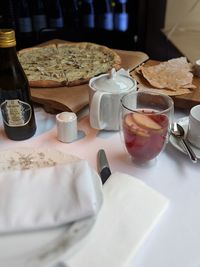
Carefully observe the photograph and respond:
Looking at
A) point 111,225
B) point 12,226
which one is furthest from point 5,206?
point 111,225

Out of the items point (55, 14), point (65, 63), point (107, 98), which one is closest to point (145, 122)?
point (107, 98)

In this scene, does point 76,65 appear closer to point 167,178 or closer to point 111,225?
point 167,178

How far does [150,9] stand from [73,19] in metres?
0.53

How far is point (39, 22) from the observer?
6.63 feet

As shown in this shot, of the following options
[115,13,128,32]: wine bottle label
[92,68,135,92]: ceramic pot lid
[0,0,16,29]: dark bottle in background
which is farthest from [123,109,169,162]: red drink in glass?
[0,0,16,29]: dark bottle in background

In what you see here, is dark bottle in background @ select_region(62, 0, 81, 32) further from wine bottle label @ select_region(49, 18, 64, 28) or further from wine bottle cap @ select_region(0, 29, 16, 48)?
wine bottle cap @ select_region(0, 29, 16, 48)

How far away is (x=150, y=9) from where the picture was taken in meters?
1.91

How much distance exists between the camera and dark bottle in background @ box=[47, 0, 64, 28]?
2.04 m

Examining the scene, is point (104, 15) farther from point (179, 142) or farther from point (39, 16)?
point (179, 142)

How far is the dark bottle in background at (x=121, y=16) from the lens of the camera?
1990 millimetres

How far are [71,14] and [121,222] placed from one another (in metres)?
1.90

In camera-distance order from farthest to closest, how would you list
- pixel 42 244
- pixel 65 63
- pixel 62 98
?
pixel 65 63, pixel 62 98, pixel 42 244

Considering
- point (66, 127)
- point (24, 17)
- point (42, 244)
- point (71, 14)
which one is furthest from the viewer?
point (71, 14)

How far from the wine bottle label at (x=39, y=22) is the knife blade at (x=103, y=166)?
5.25ft
